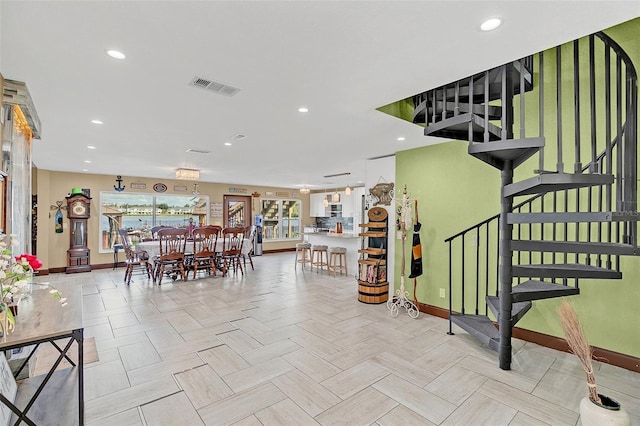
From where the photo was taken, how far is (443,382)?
254 cm

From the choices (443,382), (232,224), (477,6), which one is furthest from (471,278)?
(232,224)

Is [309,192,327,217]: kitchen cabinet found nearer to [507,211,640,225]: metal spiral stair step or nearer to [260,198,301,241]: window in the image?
[260,198,301,241]: window

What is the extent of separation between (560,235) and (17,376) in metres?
5.17

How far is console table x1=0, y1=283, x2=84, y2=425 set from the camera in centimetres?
166

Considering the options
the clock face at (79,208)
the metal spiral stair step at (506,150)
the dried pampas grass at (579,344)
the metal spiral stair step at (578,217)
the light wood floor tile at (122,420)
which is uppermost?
the metal spiral stair step at (506,150)

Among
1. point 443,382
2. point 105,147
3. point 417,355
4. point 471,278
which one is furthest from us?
point 105,147

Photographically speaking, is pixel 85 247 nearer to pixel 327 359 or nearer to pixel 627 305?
pixel 327 359

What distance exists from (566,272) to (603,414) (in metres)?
1.16

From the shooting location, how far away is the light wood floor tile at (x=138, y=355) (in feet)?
9.34

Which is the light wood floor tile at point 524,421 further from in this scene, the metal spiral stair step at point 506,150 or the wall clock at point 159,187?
the wall clock at point 159,187

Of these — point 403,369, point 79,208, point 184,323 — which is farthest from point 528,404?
point 79,208

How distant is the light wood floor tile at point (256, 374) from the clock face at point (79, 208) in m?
7.08

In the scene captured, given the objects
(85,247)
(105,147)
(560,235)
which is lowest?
(85,247)

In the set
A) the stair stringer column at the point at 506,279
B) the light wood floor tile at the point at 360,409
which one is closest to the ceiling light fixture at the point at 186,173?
the light wood floor tile at the point at 360,409
